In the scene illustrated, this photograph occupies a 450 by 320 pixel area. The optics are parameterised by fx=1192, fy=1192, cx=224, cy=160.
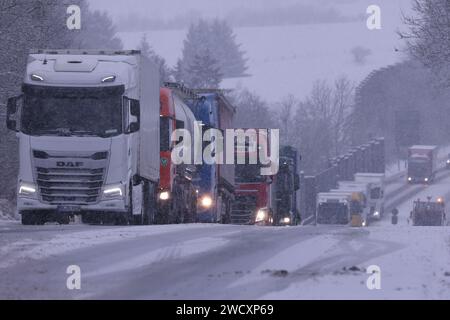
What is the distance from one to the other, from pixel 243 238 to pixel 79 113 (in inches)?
259

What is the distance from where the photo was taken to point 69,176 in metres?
25.7

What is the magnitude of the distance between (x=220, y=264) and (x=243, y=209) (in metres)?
24.6

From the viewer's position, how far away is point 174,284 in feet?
43.2

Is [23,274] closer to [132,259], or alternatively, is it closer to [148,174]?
[132,259]

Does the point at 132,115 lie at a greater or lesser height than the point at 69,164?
greater

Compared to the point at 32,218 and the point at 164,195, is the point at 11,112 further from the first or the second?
the point at 164,195

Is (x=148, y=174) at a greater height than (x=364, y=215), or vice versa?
(x=148, y=174)

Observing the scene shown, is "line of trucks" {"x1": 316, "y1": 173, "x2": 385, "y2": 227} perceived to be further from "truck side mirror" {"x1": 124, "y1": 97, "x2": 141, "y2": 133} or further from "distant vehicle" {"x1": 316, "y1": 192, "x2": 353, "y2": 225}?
"truck side mirror" {"x1": 124, "y1": 97, "x2": 141, "y2": 133}

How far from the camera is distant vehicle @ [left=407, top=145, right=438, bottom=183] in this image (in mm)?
110562

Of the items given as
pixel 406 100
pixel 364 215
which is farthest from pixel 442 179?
pixel 364 215

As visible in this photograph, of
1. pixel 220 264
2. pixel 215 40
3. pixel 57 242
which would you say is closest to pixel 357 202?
pixel 57 242

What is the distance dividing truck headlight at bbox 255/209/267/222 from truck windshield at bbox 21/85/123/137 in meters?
14.1

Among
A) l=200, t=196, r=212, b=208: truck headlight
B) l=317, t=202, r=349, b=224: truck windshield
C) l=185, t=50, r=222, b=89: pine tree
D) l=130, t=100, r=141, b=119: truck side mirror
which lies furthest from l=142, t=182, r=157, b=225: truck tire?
l=185, t=50, r=222, b=89: pine tree

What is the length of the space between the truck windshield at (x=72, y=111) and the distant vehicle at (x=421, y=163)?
86794 mm
